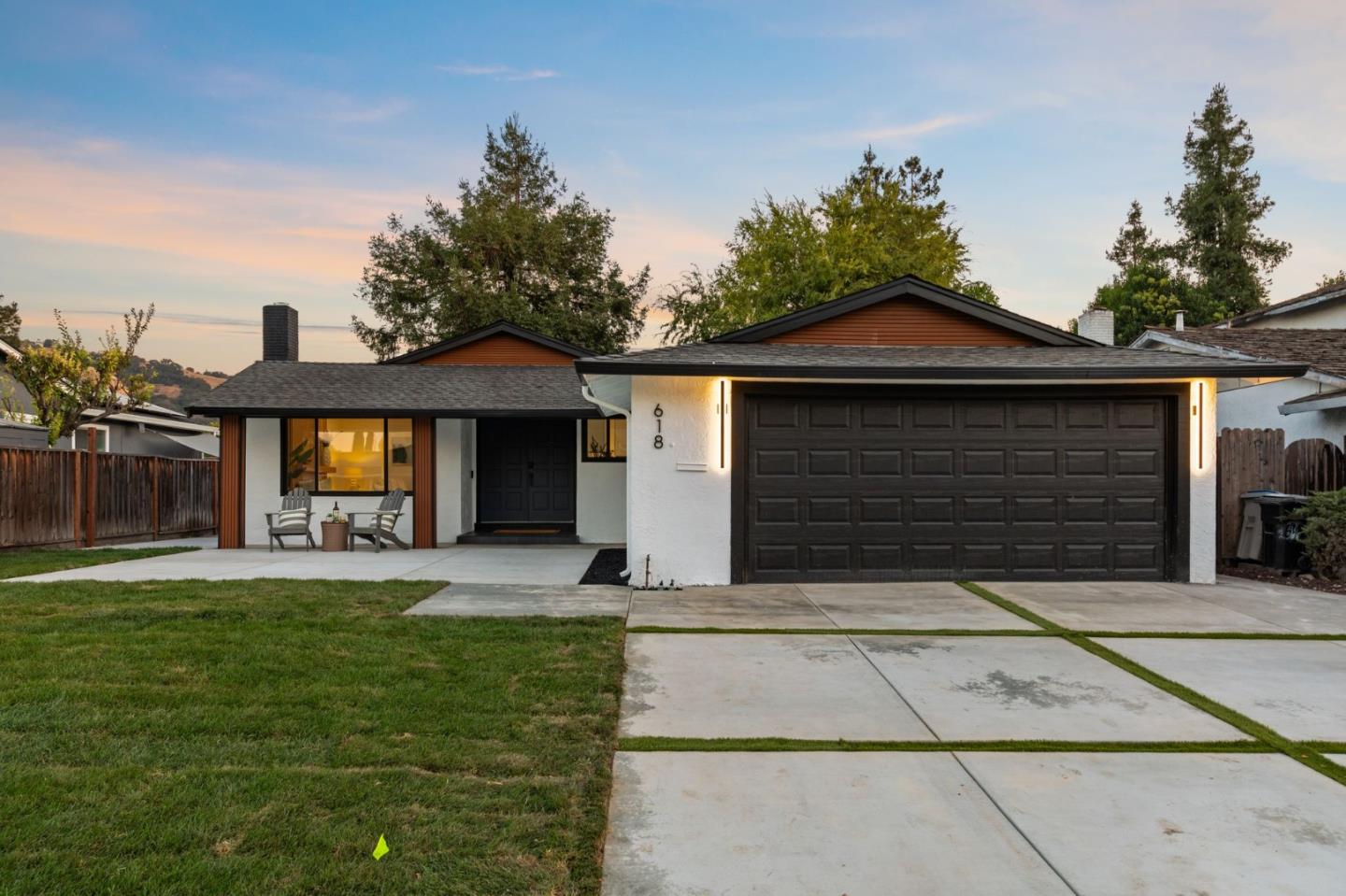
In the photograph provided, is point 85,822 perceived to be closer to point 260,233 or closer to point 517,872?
point 517,872

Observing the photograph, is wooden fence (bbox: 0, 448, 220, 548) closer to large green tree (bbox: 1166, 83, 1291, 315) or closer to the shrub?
the shrub

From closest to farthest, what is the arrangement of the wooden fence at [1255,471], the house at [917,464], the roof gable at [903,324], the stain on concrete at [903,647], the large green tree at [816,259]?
1. the stain on concrete at [903,647]
2. the house at [917,464]
3. the wooden fence at [1255,471]
4. the roof gable at [903,324]
5. the large green tree at [816,259]

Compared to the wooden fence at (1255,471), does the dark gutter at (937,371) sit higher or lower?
higher

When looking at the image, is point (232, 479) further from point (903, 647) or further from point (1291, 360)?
point (1291, 360)

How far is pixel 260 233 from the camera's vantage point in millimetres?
17281

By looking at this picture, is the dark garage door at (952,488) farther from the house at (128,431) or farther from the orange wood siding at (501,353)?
the house at (128,431)

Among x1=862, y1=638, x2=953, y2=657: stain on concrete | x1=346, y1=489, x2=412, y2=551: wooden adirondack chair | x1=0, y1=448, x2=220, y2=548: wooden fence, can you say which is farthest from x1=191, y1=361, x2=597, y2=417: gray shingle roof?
x1=862, y1=638, x2=953, y2=657: stain on concrete

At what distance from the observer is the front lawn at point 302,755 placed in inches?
100.0

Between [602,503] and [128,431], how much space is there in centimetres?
1612

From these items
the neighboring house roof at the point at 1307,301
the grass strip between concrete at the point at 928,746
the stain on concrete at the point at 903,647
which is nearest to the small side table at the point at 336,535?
the stain on concrete at the point at 903,647

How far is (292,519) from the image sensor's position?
12516 millimetres

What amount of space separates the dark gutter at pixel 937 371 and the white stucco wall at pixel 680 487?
0.39 metres

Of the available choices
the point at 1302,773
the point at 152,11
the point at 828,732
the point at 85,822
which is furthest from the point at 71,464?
the point at 1302,773

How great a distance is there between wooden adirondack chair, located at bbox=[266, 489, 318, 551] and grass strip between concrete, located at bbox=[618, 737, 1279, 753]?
10.4 metres
